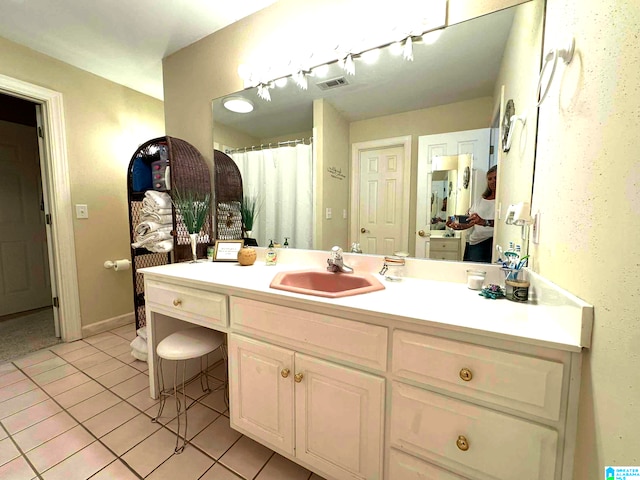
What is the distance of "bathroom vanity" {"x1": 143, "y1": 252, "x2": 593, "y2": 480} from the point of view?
62 cm

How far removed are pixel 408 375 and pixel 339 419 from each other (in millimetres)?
328

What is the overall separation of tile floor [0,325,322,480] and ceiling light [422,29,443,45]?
6.64 feet

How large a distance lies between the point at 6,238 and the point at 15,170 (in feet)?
2.58

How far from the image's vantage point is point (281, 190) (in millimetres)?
1698

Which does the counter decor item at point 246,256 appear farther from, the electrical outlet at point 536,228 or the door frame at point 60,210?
→ the door frame at point 60,210

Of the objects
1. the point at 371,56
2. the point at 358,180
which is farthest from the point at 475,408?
the point at 371,56

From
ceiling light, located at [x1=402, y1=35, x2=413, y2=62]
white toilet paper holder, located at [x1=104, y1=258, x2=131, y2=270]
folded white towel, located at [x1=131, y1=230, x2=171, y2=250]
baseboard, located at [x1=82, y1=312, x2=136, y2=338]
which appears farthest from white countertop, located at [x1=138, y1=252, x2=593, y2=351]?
baseboard, located at [x1=82, y1=312, x2=136, y2=338]

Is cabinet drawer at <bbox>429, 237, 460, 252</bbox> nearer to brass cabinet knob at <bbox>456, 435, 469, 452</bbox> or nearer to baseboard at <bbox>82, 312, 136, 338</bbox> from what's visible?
brass cabinet knob at <bbox>456, 435, 469, 452</bbox>

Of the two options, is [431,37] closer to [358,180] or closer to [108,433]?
[358,180]

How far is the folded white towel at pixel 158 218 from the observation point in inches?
69.4

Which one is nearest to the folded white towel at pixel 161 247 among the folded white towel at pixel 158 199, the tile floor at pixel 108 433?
the folded white towel at pixel 158 199

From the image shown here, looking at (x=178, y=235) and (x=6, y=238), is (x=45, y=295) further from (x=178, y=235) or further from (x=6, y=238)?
(x=178, y=235)

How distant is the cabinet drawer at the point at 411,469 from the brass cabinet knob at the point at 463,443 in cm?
11

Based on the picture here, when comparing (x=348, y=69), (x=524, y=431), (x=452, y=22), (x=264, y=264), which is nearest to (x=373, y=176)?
(x=348, y=69)
